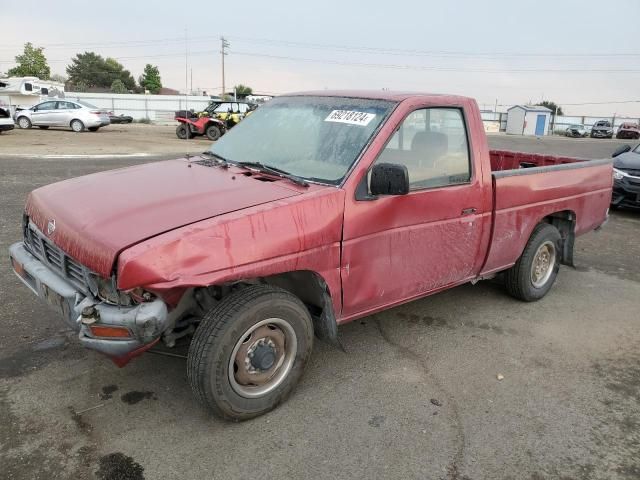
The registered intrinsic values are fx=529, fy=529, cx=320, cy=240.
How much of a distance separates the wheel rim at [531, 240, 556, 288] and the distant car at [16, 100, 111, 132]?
940 inches

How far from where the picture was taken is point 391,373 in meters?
3.64

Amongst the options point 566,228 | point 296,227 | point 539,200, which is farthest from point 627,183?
point 296,227

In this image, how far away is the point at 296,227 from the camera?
2.95 metres

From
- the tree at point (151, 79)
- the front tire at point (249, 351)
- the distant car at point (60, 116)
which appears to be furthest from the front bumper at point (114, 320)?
the tree at point (151, 79)

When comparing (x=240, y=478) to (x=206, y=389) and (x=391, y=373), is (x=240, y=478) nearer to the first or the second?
(x=206, y=389)

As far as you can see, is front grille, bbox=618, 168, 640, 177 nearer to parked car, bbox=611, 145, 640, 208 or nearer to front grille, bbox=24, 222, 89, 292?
parked car, bbox=611, 145, 640, 208

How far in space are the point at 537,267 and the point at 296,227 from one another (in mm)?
3120

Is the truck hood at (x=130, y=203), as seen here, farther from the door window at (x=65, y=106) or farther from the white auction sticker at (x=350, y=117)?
the door window at (x=65, y=106)

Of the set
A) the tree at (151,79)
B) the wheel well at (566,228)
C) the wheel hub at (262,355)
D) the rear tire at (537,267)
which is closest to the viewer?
the wheel hub at (262,355)

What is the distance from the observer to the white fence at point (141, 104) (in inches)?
1820

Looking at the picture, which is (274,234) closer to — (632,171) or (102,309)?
(102,309)

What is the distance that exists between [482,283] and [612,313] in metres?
1.21

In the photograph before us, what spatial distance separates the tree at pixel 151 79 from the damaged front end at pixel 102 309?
3860 inches

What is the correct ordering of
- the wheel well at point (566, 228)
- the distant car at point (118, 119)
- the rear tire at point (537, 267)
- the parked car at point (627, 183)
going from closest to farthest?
the rear tire at point (537, 267) < the wheel well at point (566, 228) < the parked car at point (627, 183) < the distant car at point (118, 119)
